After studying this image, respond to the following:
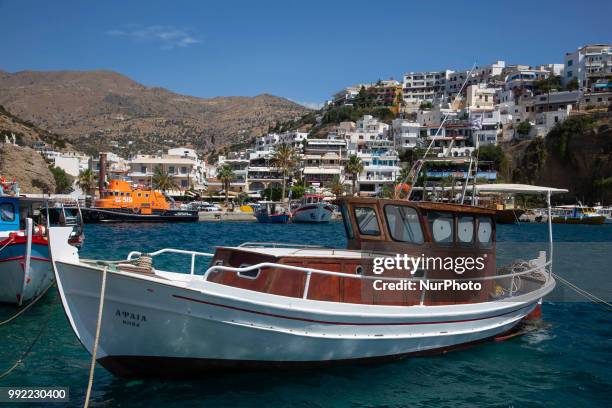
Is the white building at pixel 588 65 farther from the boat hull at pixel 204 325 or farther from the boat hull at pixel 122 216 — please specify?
the boat hull at pixel 204 325

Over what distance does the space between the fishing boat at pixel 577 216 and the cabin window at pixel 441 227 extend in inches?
2660

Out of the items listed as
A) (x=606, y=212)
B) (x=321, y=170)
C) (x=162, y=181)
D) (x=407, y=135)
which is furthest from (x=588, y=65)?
(x=162, y=181)

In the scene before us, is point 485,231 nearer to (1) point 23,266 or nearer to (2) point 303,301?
(2) point 303,301

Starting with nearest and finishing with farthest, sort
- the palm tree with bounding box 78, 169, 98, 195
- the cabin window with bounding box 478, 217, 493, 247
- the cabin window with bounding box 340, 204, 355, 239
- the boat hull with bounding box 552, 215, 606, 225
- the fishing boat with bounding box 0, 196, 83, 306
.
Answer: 1. the cabin window with bounding box 340, 204, 355, 239
2. the cabin window with bounding box 478, 217, 493, 247
3. the fishing boat with bounding box 0, 196, 83, 306
4. the boat hull with bounding box 552, 215, 606, 225
5. the palm tree with bounding box 78, 169, 98, 195

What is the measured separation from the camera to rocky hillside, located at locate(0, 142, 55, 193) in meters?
59.9

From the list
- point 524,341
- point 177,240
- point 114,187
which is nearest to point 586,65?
point 114,187

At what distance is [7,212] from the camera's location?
17.7 metres

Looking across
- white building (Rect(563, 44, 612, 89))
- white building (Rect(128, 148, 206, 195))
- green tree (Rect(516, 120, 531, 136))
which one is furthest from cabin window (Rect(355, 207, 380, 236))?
white building (Rect(563, 44, 612, 89))

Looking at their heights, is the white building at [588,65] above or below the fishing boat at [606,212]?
above

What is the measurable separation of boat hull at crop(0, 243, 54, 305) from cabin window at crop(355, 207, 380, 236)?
945 cm

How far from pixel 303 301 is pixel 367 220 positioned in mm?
2595

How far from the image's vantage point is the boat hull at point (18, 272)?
592 inches

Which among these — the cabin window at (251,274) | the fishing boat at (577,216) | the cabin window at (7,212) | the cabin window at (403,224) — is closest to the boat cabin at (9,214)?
the cabin window at (7,212)

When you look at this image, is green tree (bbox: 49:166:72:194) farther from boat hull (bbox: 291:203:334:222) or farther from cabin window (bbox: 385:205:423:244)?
cabin window (bbox: 385:205:423:244)
